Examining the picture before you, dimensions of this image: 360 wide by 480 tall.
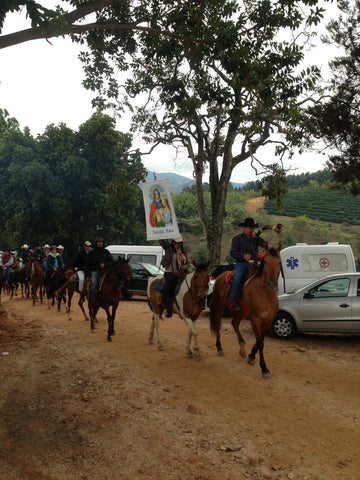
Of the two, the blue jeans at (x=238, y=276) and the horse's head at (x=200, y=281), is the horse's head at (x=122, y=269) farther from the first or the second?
the blue jeans at (x=238, y=276)

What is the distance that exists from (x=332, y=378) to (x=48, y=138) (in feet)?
86.9

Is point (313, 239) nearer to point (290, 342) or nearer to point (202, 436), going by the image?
point (290, 342)

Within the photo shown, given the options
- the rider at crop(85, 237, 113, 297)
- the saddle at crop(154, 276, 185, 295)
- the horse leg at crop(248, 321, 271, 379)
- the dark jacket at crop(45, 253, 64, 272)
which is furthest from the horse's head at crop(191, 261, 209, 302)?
the dark jacket at crop(45, 253, 64, 272)

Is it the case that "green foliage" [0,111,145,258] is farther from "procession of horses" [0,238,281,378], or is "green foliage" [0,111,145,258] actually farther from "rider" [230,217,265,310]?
"rider" [230,217,265,310]

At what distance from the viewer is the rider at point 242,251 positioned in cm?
832

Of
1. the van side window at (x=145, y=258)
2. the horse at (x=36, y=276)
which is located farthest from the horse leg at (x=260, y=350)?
the horse at (x=36, y=276)

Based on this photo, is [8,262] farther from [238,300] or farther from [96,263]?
[238,300]

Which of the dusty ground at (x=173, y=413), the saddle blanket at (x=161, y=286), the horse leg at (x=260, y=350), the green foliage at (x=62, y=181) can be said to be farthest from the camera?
the green foliage at (x=62, y=181)

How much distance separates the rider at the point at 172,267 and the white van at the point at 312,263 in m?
6.35

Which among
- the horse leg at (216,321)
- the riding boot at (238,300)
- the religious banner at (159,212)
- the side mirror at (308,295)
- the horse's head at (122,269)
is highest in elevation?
the religious banner at (159,212)

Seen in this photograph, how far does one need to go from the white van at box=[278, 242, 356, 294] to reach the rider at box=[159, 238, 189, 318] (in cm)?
635

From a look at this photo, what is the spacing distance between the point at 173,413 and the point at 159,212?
4.15 metres

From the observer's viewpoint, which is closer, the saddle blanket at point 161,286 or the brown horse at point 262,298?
the brown horse at point 262,298

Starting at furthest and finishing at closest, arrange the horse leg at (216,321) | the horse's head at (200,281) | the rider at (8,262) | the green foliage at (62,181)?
the green foliage at (62,181) < the rider at (8,262) < the horse leg at (216,321) < the horse's head at (200,281)
